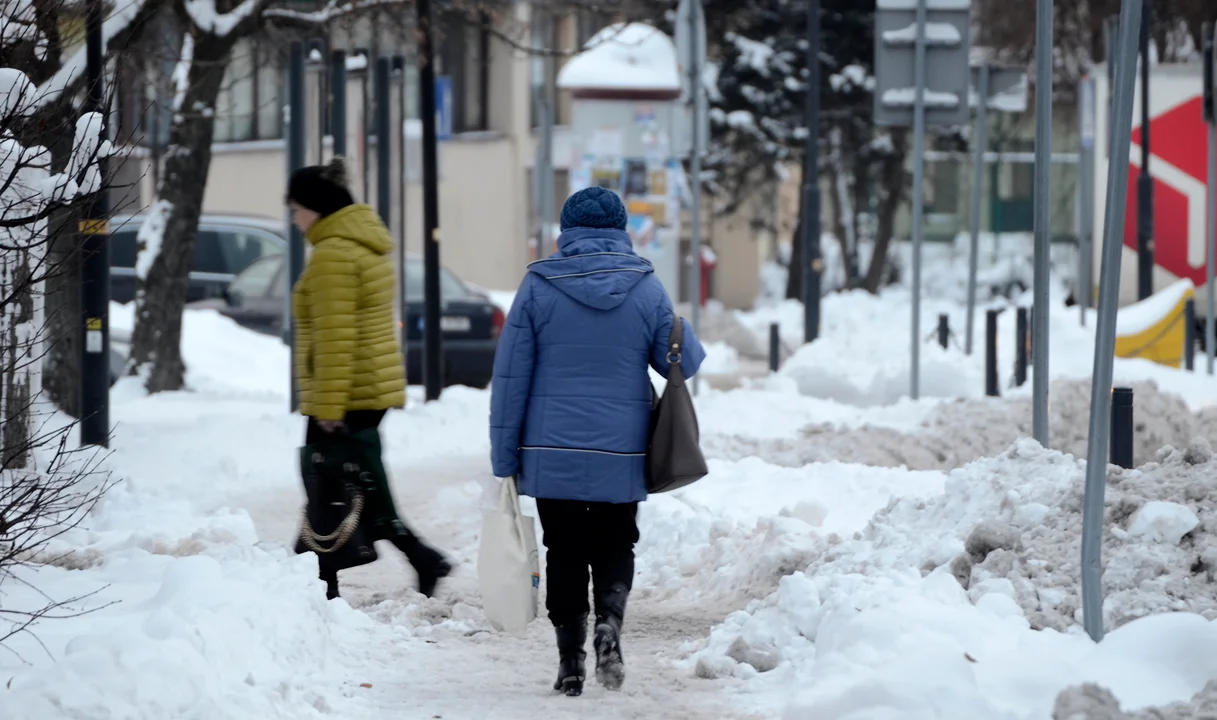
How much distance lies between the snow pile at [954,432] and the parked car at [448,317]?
509cm

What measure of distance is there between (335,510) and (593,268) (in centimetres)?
183

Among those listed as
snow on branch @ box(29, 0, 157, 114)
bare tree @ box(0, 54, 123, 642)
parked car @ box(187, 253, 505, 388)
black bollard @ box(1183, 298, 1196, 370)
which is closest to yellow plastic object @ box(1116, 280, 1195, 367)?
black bollard @ box(1183, 298, 1196, 370)

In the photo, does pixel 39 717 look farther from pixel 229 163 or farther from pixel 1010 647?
pixel 229 163

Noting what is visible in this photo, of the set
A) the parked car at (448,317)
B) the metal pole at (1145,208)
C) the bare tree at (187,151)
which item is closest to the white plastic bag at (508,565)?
the bare tree at (187,151)

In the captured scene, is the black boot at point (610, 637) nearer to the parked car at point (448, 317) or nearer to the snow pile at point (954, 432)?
the snow pile at point (954, 432)

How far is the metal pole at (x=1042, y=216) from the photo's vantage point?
823cm

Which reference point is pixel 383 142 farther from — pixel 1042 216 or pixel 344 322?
pixel 344 322

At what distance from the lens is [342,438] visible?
7.34 metres

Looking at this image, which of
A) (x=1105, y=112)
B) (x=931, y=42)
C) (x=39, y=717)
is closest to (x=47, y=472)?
(x=39, y=717)

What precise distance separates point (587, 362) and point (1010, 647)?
1.51 metres

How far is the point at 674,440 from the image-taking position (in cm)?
615

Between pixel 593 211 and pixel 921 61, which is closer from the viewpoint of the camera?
pixel 593 211

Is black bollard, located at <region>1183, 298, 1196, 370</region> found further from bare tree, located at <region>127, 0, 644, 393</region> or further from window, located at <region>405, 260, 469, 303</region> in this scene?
window, located at <region>405, 260, 469, 303</region>

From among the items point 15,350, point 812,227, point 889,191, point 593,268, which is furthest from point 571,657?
point 889,191
